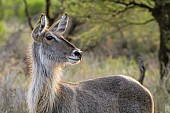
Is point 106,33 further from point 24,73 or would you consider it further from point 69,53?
point 69,53

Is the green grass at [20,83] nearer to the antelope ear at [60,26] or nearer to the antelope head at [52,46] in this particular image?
the antelope ear at [60,26]

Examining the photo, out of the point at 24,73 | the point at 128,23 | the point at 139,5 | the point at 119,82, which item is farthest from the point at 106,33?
the point at 119,82

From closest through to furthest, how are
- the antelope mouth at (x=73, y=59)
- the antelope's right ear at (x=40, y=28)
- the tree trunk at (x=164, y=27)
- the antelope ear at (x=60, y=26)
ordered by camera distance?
the antelope mouth at (x=73, y=59)
the antelope's right ear at (x=40, y=28)
the antelope ear at (x=60, y=26)
the tree trunk at (x=164, y=27)

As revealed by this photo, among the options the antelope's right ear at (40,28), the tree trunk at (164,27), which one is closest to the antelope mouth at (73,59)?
the antelope's right ear at (40,28)

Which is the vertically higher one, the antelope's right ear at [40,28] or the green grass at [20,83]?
the antelope's right ear at [40,28]

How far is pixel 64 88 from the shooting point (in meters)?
7.36

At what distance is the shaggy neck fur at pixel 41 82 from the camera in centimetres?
720

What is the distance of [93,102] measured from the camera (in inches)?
294

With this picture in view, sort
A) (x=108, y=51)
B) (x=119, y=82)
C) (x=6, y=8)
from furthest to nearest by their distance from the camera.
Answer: (x=6, y=8) → (x=108, y=51) → (x=119, y=82)

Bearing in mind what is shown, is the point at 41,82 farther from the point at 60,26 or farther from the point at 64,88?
the point at 60,26

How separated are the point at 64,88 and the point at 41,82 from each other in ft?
1.09

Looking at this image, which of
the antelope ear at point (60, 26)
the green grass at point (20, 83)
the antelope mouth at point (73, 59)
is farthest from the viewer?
the green grass at point (20, 83)

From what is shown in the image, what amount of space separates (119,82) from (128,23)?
5716 millimetres

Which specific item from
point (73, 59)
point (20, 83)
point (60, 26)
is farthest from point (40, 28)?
point (20, 83)
